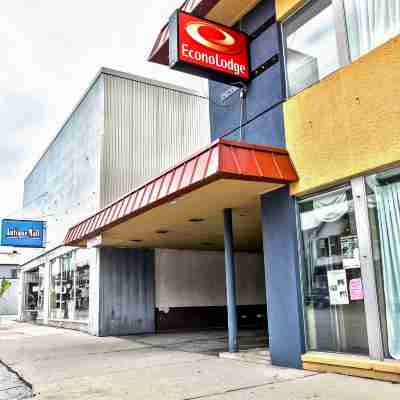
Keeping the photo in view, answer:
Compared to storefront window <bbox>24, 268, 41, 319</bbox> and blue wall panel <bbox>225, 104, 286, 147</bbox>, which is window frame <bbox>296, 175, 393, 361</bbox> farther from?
storefront window <bbox>24, 268, 41, 319</bbox>

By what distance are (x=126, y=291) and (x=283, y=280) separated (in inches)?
320

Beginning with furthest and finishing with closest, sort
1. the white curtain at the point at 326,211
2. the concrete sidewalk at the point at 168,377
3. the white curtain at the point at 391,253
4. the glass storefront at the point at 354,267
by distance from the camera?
the white curtain at the point at 326,211 → the glass storefront at the point at 354,267 → the white curtain at the point at 391,253 → the concrete sidewalk at the point at 168,377

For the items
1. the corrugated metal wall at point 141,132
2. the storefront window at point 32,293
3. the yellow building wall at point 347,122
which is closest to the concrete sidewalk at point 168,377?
the yellow building wall at point 347,122

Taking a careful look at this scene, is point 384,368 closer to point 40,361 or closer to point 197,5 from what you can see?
point 40,361

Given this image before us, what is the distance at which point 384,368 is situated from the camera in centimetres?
530

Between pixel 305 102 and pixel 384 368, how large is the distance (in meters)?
3.93

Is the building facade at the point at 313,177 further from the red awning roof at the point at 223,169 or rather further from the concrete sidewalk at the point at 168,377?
the concrete sidewalk at the point at 168,377

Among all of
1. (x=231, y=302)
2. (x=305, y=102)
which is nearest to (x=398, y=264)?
(x=305, y=102)

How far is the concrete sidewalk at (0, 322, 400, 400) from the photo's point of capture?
5.20 meters

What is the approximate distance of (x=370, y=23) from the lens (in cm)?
606

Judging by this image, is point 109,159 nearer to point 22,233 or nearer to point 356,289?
point 22,233

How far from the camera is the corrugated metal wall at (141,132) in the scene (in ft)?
48.0

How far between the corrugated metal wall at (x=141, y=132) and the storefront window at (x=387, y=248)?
10.1 m

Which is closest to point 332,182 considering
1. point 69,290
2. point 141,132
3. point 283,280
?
point 283,280
